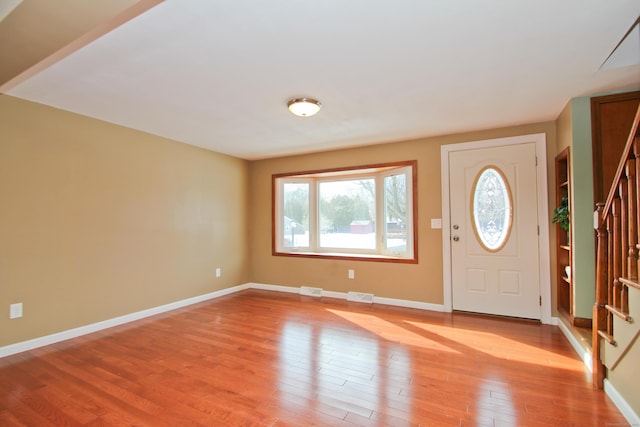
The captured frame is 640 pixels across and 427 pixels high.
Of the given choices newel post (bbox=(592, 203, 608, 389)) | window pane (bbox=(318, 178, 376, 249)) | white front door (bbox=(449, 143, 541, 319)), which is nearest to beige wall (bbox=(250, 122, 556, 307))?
white front door (bbox=(449, 143, 541, 319))

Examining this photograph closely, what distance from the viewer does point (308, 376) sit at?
238 cm

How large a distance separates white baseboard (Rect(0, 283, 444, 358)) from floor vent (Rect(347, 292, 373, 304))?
7 centimetres

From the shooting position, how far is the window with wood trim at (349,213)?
447 centimetres

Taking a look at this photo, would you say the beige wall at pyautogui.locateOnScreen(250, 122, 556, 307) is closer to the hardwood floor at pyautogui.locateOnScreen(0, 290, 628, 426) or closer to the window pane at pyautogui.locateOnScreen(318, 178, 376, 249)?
the window pane at pyautogui.locateOnScreen(318, 178, 376, 249)

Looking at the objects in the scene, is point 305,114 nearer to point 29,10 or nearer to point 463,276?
point 29,10

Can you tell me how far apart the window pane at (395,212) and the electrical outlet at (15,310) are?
415cm

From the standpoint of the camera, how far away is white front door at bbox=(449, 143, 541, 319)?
11.9ft

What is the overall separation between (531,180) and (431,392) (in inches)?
108

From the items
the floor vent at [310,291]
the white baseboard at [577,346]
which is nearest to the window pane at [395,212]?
the floor vent at [310,291]

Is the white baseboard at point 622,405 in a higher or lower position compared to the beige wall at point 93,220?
lower

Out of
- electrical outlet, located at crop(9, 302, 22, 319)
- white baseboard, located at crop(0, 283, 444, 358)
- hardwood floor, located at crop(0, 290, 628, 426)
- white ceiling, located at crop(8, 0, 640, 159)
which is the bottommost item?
hardwood floor, located at crop(0, 290, 628, 426)

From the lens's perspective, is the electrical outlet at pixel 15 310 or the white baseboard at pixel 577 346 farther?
the electrical outlet at pixel 15 310

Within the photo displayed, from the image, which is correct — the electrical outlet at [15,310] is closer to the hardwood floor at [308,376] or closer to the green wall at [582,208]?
the hardwood floor at [308,376]

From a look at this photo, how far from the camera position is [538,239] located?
11.8 ft
